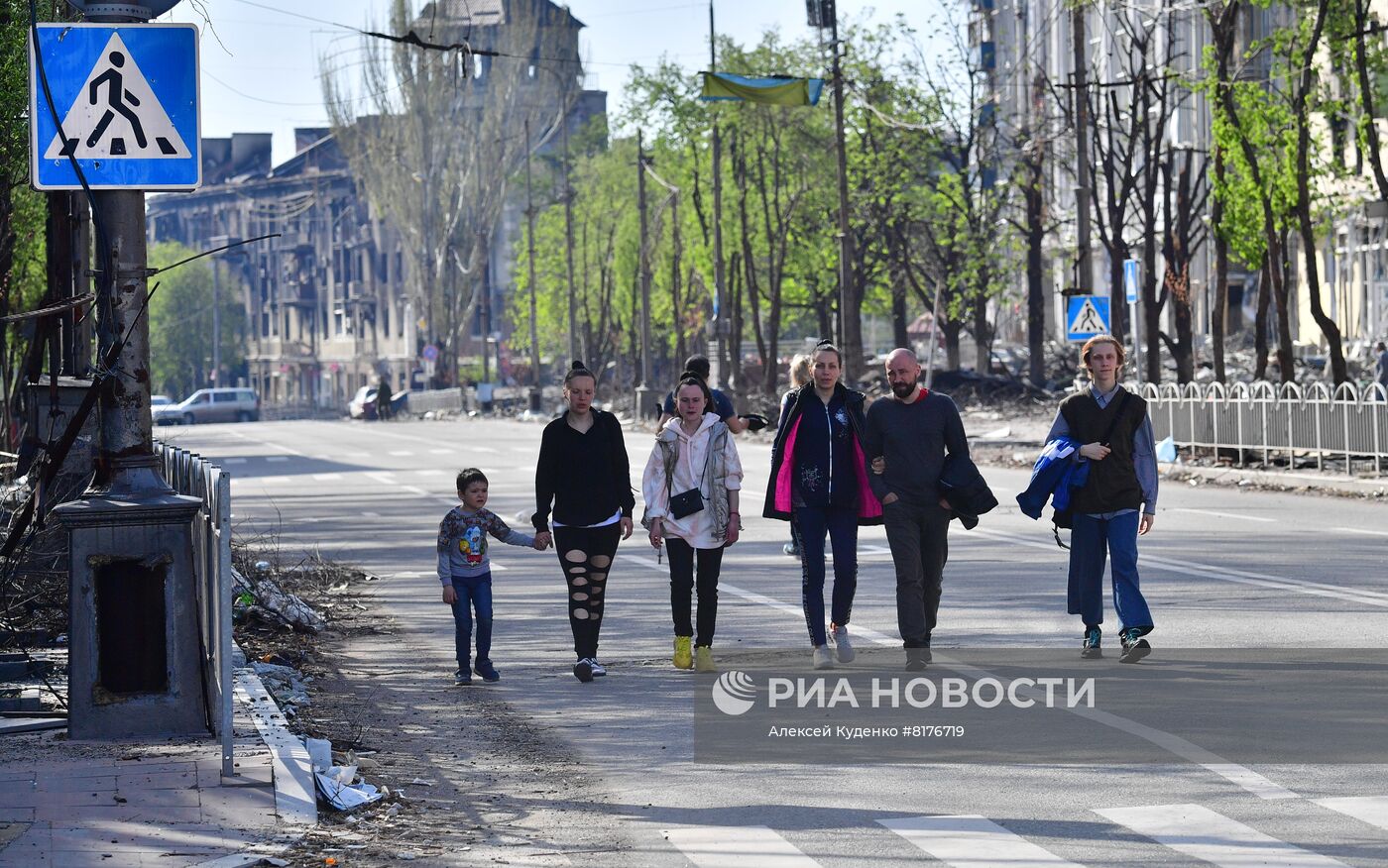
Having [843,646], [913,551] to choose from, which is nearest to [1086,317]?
[913,551]

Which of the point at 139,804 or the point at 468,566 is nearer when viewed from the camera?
the point at 139,804

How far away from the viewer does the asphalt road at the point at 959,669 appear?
22.8 feet

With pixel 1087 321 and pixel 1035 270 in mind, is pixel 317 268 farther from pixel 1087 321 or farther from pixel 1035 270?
pixel 1087 321

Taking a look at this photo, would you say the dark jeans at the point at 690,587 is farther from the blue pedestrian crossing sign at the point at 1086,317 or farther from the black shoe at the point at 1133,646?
the blue pedestrian crossing sign at the point at 1086,317

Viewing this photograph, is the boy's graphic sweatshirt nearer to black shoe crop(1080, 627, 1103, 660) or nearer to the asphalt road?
the asphalt road

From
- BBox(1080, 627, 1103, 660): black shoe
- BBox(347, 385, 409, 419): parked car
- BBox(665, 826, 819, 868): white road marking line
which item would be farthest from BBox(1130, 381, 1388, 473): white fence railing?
BBox(347, 385, 409, 419): parked car

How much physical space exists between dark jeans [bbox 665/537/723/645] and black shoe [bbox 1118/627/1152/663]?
2.13m

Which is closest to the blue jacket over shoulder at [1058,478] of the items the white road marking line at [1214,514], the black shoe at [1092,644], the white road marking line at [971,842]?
the black shoe at [1092,644]

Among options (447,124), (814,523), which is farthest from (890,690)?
(447,124)

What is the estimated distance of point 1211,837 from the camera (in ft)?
22.5

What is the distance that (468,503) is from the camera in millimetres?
11312

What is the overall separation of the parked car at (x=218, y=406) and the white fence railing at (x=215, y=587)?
268ft

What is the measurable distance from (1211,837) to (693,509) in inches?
186

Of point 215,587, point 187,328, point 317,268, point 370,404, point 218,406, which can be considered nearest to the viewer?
point 215,587
